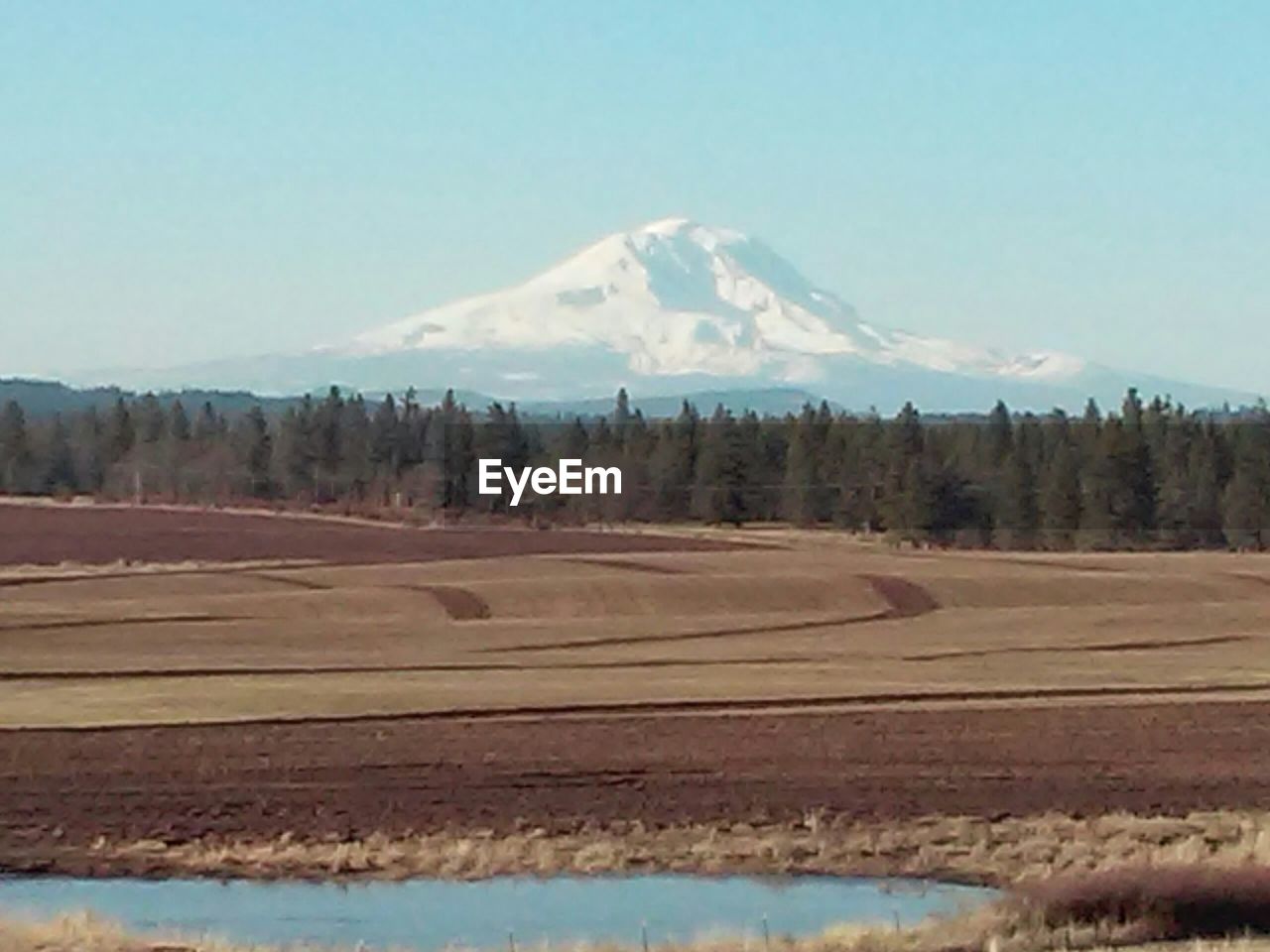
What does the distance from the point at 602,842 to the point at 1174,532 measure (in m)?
101

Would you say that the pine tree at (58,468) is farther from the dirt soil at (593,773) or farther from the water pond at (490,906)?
the water pond at (490,906)

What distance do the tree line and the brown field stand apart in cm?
3396

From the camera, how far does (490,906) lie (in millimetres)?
27203

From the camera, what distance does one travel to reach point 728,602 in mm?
75188

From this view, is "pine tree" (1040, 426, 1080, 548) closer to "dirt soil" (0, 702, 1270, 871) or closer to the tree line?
the tree line

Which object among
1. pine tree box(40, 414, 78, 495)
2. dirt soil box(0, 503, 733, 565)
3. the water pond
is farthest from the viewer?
pine tree box(40, 414, 78, 495)

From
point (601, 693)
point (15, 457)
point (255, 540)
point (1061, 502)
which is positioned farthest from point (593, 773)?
point (15, 457)

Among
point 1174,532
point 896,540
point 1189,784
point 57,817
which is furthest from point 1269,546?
point 57,817

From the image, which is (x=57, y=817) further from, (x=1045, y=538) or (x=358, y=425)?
(x=358, y=425)
